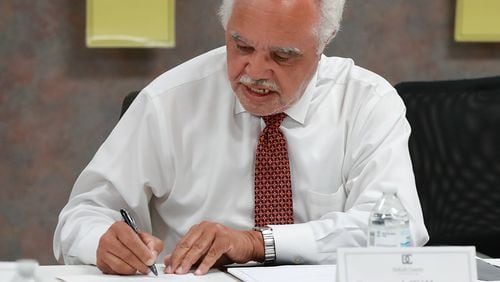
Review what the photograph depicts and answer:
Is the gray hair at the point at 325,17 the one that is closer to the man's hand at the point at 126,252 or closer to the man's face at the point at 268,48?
the man's face at the point at 268,48

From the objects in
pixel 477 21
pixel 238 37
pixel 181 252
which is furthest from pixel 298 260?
pixel 477 21

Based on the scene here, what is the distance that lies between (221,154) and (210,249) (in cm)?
47

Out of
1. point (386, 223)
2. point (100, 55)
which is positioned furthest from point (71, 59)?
point (386, 223)

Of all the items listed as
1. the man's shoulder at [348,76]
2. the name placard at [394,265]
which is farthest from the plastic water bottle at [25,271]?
the man's shoulder at [348,76]

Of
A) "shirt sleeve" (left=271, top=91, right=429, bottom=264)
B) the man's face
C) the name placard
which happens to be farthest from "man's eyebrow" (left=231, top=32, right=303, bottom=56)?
the name placard

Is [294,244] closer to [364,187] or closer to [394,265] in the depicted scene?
[364,187]

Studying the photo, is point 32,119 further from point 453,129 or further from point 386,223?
point 386,223

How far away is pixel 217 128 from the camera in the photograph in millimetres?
2488

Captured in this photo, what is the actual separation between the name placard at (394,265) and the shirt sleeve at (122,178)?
30.3 inches

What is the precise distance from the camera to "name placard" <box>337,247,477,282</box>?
1673 mm

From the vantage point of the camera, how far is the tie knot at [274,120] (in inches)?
96.5

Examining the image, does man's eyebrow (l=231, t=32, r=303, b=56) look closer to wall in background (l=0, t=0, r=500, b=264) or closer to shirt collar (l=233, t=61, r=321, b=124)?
shirt collar (l=233, t=61, r=321, b=124)

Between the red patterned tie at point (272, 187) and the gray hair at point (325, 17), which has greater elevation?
the gray hair at point (325, 17)

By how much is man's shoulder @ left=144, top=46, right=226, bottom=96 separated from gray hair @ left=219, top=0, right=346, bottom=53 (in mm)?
206
